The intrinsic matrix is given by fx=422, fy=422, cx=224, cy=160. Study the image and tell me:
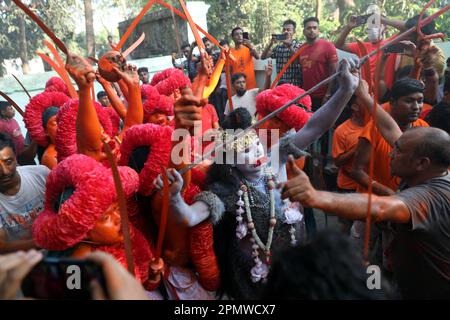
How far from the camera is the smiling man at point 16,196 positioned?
251 cm

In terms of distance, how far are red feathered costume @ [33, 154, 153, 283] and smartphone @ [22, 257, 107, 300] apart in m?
0.17

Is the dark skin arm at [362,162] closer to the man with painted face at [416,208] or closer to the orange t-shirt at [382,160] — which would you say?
the orange t-shirt at [382,160]

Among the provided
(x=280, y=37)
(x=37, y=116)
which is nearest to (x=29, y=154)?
(x=37, y=116)

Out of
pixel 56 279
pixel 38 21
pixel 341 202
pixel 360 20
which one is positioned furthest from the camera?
pixel 360 20

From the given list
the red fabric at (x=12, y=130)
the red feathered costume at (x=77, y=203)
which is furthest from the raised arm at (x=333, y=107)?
the red fabric at (x=12, y=130)

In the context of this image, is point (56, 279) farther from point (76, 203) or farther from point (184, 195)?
point (184, 195)

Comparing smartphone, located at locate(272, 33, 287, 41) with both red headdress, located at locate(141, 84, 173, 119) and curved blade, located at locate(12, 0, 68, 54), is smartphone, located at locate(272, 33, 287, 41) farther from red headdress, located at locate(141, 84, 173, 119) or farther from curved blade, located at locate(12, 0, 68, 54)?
curved blade, located at locate(12, 0, 68, 54)

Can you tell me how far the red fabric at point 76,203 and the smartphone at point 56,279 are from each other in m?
0.16

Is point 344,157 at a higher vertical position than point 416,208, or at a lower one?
lower

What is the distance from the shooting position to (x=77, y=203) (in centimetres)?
177

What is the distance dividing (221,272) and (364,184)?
131 centimetres

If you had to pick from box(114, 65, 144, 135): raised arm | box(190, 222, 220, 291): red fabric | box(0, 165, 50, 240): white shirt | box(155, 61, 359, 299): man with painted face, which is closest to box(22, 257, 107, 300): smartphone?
box(190, 222, 220, 291): red fabric

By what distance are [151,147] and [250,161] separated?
52 centimetres

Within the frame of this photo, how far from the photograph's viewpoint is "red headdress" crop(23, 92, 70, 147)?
3.27 meters
